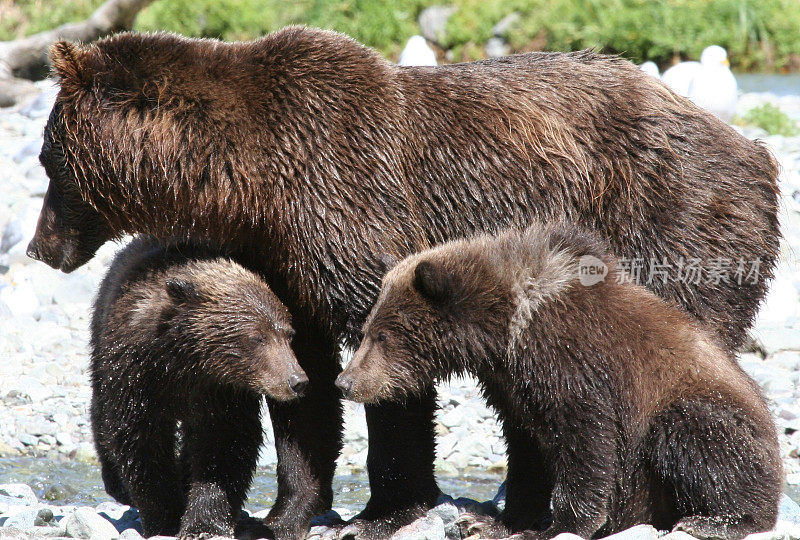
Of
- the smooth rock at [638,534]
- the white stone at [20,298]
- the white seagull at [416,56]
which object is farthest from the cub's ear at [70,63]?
the white seagull at [416,56]

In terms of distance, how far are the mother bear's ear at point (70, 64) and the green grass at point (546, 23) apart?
17.8 m

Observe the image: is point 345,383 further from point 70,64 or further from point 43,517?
point 70,64

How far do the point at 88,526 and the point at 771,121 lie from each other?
47.4 ft

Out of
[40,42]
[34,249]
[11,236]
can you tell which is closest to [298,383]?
[34,249]

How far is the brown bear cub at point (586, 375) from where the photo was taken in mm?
5902

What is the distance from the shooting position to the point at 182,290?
260 inches

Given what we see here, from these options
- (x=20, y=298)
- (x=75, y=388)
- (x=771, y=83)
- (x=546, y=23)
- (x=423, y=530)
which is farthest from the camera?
(x=546, y=23)

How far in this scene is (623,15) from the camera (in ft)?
77.5

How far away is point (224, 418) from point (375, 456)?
97 centimetres

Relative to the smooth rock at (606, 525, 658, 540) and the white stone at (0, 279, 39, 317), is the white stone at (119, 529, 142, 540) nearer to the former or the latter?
the smooth rock at (606, 525, 658, 540)

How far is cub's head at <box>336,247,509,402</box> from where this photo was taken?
20.4 ft

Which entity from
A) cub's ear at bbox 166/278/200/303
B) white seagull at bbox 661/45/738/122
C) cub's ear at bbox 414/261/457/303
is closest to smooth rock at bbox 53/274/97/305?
cub's ear at bbox 166/278/200/303

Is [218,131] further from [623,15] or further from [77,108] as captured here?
[623,15]

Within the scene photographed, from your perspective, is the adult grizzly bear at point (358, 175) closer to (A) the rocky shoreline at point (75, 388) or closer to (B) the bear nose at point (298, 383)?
(B) the bear nose at point (298, 383)
